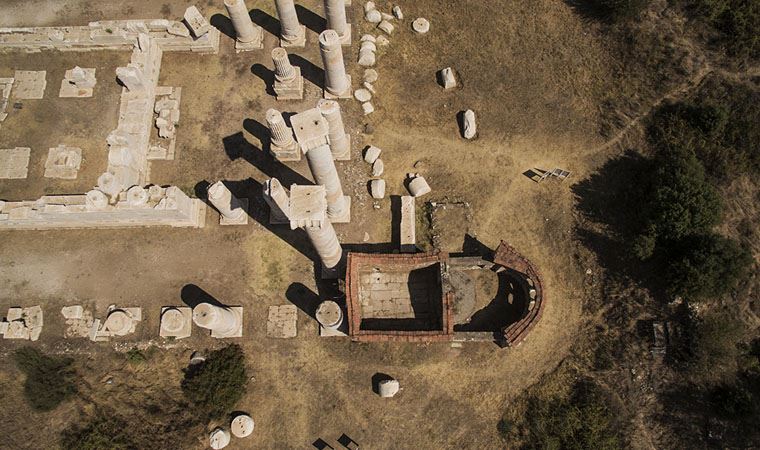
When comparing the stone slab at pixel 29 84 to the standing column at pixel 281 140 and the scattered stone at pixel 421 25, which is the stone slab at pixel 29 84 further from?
the scattered stone at pixel 421 25

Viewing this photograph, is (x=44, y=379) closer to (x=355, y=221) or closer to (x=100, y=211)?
(x=100, y=211)

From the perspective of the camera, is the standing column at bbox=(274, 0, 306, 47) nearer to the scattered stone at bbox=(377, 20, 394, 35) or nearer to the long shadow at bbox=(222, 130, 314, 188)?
the scattered stone at bbox=(377, 20, 394, 35)

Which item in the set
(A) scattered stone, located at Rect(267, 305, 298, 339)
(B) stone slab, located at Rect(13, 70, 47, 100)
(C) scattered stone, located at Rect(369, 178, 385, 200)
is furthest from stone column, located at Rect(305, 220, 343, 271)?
(B) stone slab, located at Rect(13, 70, 47, 100)

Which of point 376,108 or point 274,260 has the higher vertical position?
point 376,108

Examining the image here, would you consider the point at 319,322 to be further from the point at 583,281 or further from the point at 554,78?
the point at 554,78

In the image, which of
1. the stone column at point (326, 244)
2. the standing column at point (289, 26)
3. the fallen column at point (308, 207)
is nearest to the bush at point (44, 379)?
the stone column at point (326, 244)

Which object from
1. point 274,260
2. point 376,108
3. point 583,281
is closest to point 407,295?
point 274,260
